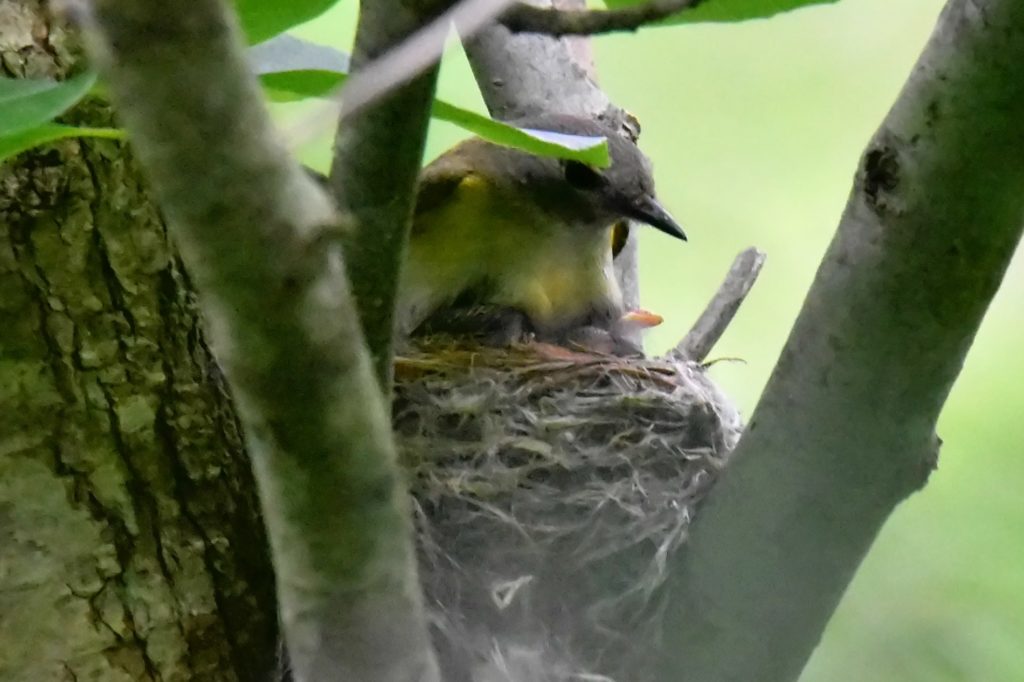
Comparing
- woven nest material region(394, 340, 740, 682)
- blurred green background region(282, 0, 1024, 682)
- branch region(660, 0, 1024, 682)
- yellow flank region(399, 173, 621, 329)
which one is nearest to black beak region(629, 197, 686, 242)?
yellow flank region(399, 173, 621, 329)

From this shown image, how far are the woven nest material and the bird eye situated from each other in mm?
413

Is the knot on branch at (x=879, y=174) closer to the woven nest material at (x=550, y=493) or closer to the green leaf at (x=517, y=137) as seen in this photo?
the green leaf at (x=517, y=137)

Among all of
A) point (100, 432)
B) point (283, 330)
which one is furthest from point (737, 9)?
point (100, 432)

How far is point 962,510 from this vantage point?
2.19 metres

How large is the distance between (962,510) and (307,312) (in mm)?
1684

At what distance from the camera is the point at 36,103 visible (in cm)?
103

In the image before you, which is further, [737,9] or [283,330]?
[737,9]

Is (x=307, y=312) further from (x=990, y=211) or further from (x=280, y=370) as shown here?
(x=990, y=211)

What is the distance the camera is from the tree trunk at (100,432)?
52.6 inches

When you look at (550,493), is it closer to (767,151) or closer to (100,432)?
(100,432)

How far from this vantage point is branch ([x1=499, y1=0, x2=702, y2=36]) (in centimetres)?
102

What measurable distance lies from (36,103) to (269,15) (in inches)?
9.8

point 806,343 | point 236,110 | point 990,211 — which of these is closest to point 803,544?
point 806,343

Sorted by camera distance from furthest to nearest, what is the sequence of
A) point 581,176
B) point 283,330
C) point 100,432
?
point 581,176, point 100,432, point 283,330
